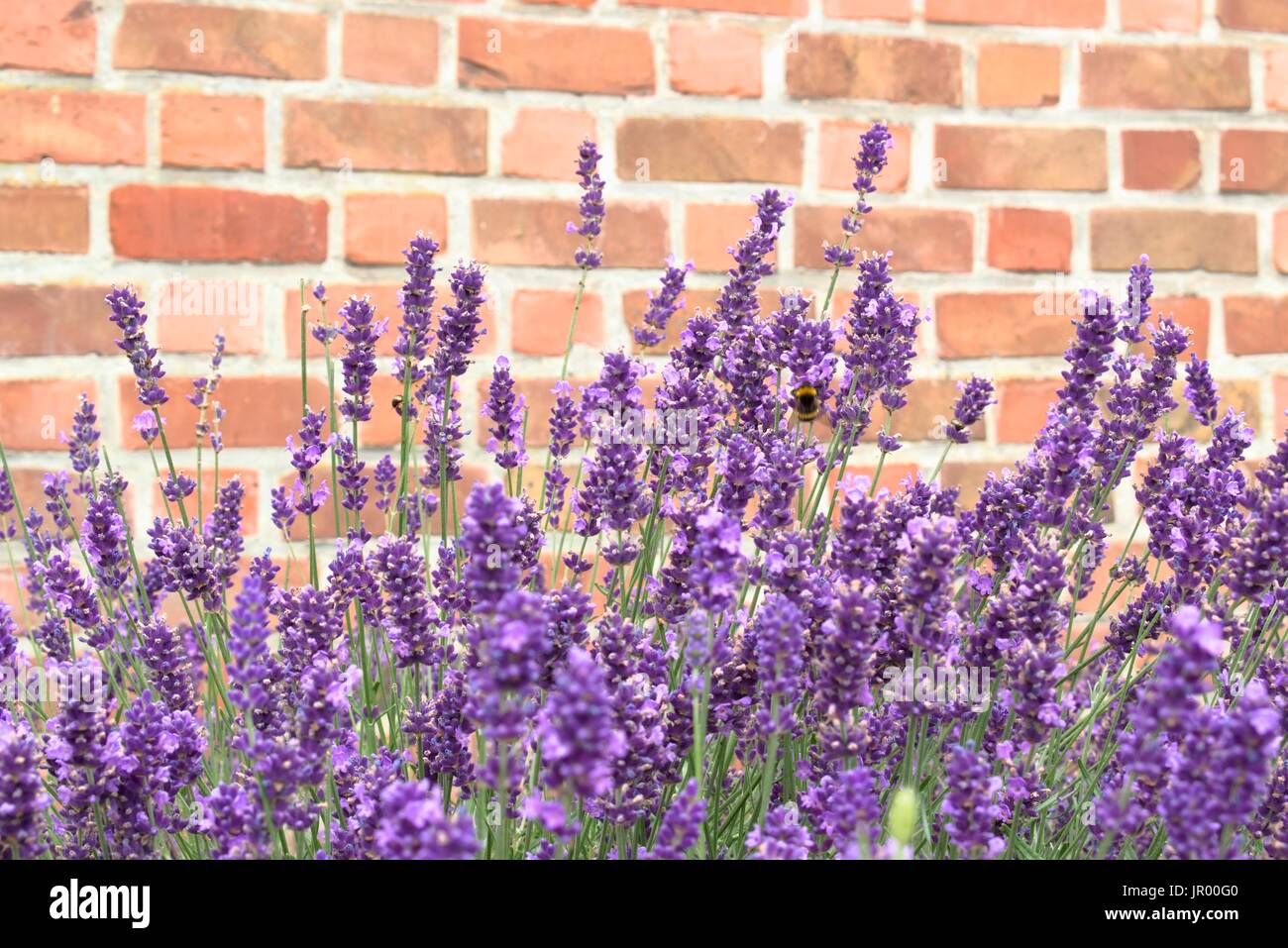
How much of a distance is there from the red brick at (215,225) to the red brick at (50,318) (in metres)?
0.09

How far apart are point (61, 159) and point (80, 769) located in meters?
1.16

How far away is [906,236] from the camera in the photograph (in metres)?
2.02

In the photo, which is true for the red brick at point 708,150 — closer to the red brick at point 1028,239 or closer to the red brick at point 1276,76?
the red brick at point 1028,239

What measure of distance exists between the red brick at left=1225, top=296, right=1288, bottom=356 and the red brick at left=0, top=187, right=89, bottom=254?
5.63 ft

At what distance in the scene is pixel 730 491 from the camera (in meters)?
1.11

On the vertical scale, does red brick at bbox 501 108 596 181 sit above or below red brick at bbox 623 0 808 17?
below

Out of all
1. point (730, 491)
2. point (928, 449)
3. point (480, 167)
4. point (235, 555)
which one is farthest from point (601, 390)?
point (928, 449)

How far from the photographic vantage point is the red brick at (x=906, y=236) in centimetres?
200

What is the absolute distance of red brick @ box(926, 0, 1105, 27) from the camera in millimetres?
2014

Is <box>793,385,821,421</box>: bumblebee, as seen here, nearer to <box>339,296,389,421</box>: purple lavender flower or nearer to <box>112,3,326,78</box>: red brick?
<box>339,296,389,421</box>: purple lavender flower

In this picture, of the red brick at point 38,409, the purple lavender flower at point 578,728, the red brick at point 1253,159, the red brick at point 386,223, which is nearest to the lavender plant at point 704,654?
the purple lavender flower at point 578,728

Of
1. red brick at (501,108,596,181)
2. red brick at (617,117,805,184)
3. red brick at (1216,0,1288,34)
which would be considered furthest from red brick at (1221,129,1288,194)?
red brick at (501,108,596,181)
